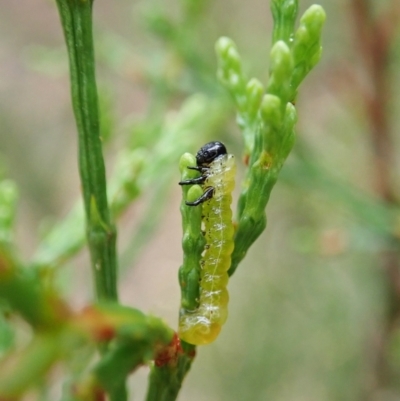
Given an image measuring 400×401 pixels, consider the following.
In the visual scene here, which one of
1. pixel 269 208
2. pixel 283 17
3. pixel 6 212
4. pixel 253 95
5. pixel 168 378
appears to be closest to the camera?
pixel 168 378

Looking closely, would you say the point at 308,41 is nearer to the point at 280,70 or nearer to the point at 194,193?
the point at 280,70

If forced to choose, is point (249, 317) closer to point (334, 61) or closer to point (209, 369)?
point (209, 369)

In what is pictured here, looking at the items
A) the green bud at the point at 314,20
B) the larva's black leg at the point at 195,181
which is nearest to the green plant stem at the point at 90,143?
the larva's black leg at the point at 195,181

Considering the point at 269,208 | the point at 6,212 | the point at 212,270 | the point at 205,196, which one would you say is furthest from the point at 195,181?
the point at 269,208

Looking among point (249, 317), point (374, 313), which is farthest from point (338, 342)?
point (249, 317)

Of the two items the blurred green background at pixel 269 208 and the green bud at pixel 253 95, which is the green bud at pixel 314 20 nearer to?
the green bud at pixel 253 95

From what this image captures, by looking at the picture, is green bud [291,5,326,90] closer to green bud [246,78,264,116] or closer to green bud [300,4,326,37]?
green bud [300,4,326,37]
